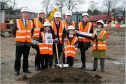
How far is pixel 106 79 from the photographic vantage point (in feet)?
37.2

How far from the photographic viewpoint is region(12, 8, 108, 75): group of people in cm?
1172

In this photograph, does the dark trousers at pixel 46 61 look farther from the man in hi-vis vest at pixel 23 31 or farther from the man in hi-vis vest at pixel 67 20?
the man in hi-vis vest at pixel 67 20

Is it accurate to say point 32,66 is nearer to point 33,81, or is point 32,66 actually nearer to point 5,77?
point 5,77

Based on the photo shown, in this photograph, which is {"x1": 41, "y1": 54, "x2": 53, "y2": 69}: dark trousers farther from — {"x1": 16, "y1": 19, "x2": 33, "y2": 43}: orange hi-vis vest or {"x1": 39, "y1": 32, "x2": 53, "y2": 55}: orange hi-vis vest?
{"x1": 16, "y1": 19, "x2": 33, "y2": 43}: orange hi-vis vest

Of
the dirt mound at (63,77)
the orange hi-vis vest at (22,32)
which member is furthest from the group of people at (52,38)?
the dirt mound at (63,77)

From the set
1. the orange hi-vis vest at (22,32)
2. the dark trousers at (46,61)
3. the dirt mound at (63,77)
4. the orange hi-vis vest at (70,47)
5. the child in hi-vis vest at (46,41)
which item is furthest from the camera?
the orange hi-vis vest at (70,47)

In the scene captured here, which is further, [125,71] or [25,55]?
[125,71]

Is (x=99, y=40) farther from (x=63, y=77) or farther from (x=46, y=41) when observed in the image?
(x=63, y=77)

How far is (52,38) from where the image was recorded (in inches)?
479

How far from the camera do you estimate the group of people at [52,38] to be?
1172 cm

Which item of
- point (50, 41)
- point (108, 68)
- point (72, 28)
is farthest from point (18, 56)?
point (108, 68)

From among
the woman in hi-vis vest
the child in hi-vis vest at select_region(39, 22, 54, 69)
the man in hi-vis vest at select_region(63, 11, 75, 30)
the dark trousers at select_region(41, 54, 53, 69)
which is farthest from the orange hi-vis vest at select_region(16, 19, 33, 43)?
the woman in hi-vis vest

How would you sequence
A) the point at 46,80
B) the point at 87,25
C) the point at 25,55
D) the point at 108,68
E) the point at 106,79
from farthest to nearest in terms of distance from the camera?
the point at 108,68, the point at 87,25, the point at 25,55, the point at 106,79, the point at 46,80

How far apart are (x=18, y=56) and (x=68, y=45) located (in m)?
1.79
